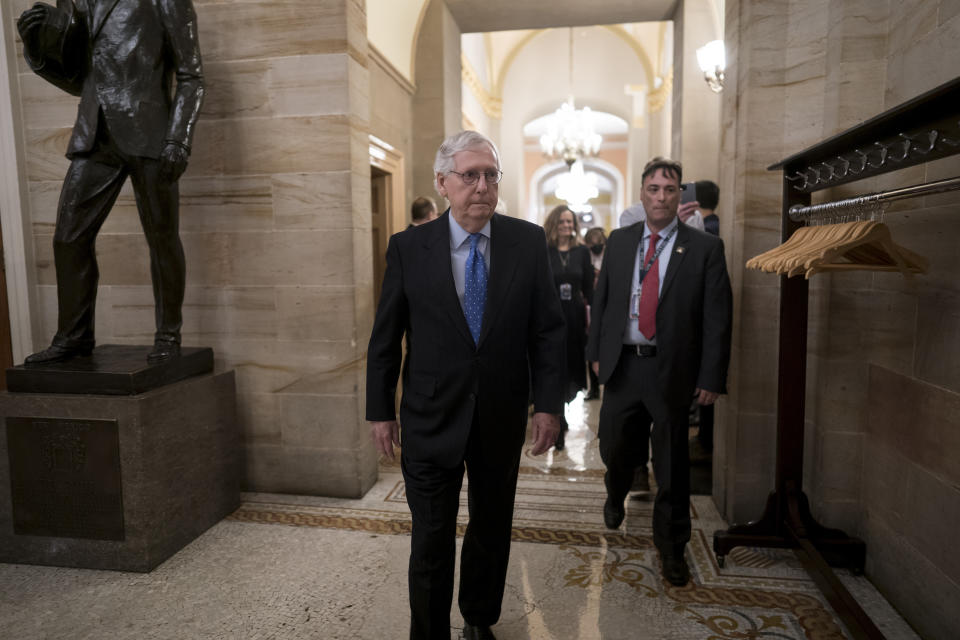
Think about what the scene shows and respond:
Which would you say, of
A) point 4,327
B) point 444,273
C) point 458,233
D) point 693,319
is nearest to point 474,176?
point 458,233

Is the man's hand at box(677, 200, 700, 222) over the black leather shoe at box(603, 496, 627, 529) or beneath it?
over

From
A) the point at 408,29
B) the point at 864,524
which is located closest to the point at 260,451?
the point at 864,524

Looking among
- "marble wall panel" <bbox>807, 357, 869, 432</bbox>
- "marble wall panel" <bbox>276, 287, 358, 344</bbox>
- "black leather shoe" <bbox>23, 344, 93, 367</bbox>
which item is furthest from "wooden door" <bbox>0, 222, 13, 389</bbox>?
"marble wall panel" <bbox>807, 357, 869, 432</bbox>

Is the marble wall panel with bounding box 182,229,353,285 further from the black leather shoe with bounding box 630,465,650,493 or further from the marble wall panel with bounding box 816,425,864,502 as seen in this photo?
the marble wall panel with bounding box 816,425,864,502

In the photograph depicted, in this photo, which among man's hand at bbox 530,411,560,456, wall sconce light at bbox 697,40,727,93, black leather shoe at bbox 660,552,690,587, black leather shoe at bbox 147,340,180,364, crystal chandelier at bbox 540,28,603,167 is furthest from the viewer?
crystal chandelier at bbox 540,28,603,167

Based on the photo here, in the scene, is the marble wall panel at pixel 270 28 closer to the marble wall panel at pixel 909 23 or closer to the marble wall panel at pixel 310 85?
the marble wall panel at pixel 310 85

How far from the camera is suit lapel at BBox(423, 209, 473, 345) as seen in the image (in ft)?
6.64

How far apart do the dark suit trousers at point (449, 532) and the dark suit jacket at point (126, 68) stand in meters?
2.16

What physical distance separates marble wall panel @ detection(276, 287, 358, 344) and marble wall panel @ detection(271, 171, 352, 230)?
39 cm

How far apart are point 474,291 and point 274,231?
2.15m

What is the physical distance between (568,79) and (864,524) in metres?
12.9

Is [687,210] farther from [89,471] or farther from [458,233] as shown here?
[89,471]

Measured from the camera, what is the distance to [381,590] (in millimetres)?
2785

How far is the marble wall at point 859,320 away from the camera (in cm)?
235
